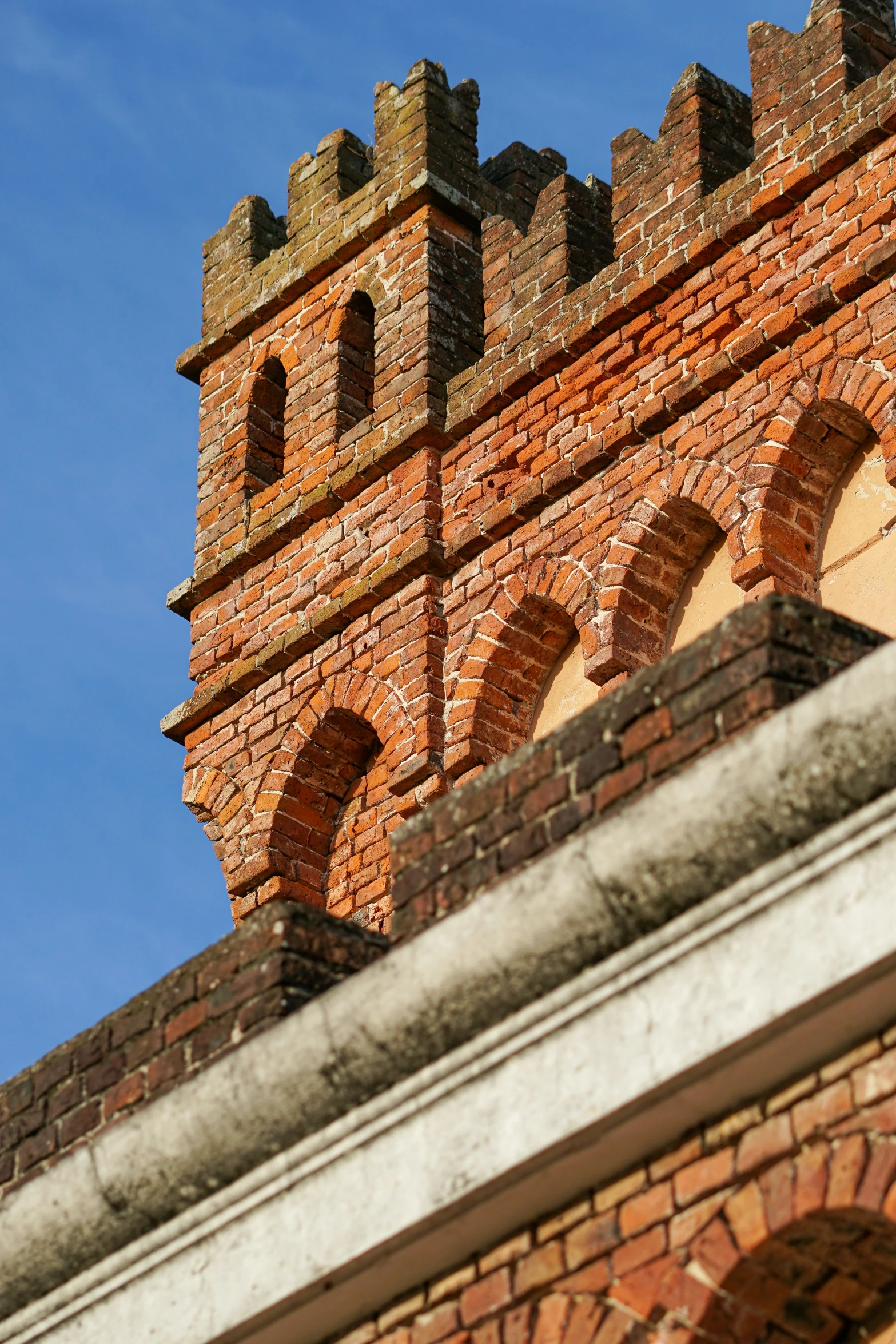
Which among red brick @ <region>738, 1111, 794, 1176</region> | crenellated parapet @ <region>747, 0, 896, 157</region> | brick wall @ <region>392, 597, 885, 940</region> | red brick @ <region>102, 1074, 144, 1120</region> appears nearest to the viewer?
red brick @ <region>738, 1111, 794, 1176</region>

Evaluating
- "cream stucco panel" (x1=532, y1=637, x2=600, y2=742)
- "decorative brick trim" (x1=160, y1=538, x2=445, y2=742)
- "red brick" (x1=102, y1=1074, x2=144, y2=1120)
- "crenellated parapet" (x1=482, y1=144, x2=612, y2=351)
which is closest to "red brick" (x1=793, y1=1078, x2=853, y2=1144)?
"red brick" (x1=102, y1=1074, x2=144, y2=1120)

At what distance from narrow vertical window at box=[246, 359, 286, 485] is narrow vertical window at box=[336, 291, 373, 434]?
1.57 ft

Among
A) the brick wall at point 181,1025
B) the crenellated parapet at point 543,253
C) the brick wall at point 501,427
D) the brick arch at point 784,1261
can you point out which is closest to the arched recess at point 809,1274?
the brick arch at point 784,1261

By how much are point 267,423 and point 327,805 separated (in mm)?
2266

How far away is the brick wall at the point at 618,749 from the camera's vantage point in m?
5.05

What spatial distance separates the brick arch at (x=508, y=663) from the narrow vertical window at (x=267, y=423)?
2.11m

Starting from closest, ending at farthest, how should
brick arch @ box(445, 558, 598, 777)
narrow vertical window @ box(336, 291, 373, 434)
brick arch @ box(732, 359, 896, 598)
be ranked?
brick arch @ box(732, 359, 896, 598) → brick arch @ box(445, 558, 598, 777) → narrow vertical window @ box(336, 291, 373, 434)

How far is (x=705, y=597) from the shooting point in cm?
1008

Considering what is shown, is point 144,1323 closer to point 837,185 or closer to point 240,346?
point 837,185

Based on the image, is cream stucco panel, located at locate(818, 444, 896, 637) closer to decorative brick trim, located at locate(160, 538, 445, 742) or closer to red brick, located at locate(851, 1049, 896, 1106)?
decorative brick trim, located at locate(160, 538, 445, 742)

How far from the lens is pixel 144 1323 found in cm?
531

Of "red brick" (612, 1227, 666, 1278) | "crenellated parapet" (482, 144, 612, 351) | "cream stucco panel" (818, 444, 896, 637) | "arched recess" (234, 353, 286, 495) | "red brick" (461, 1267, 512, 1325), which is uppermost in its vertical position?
"arched recess" (234, 353, 286, 495)

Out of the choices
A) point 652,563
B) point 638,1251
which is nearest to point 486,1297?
point 638,1251

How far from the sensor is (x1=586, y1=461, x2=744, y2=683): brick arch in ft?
33.1
